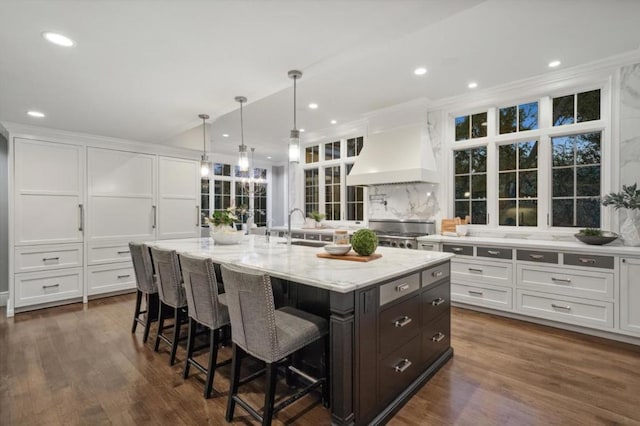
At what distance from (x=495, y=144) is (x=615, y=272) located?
200 centimetres

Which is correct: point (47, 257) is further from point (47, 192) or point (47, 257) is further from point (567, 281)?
point (567, 281)

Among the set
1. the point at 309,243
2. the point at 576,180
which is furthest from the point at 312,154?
the point at 576,180

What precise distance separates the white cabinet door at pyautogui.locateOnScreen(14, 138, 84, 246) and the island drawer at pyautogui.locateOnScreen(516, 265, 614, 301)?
588 centimetres

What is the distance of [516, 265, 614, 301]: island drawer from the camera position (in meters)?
2.99

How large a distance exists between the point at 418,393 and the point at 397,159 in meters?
3.17

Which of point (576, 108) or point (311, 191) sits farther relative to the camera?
point (311, 191)

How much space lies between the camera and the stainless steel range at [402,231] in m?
4.34

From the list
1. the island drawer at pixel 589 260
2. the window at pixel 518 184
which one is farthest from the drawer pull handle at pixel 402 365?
the window at pixel 518 184

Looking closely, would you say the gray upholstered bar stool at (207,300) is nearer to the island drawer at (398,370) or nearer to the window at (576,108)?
the island drawer at (398,370)

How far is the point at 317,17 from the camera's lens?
182 cm

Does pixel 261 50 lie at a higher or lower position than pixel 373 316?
higher

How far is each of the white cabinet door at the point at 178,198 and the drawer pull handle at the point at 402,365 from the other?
458 centimetres

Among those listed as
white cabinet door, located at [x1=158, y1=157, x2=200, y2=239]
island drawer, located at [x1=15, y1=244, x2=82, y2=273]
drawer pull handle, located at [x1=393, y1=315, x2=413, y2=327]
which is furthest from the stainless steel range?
island drawer, located at [x1=15, y1=244, x2=82, y2=273]

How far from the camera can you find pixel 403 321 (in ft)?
6.79
